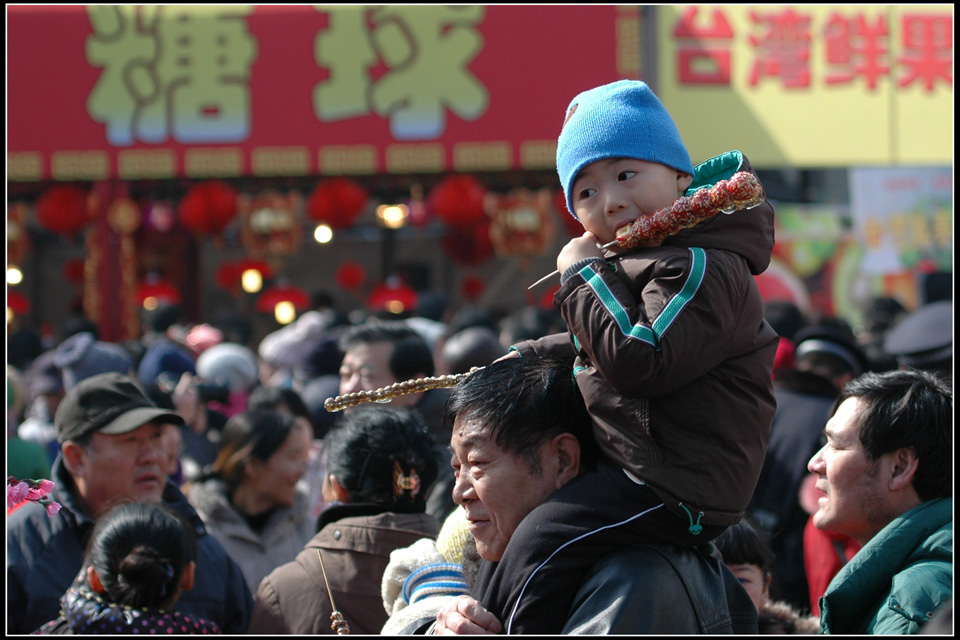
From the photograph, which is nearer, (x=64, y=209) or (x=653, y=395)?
(x=653, y=395)

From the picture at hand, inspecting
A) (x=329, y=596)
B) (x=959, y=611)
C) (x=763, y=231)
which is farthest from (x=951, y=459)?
(x=329, y=596)

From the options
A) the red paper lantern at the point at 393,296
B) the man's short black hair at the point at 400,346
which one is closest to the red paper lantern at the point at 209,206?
the red paper lantern at the point at 393,296

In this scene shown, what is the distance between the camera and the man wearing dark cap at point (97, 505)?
286 centimetres

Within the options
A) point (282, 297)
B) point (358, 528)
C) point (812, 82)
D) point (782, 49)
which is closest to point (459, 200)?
point (282, 297)

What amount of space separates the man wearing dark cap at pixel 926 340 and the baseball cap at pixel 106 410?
3095mm

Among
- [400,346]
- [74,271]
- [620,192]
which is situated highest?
[620,192]

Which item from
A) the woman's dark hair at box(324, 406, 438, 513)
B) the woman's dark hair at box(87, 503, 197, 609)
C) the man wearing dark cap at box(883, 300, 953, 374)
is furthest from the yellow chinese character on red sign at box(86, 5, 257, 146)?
the woman's dark hair at box(87, 503, 197, 609)

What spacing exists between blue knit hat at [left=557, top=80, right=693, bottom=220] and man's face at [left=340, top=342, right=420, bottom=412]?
227 centimetres

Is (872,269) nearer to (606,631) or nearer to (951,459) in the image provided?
(951,459)

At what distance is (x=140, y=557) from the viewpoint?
241 cm

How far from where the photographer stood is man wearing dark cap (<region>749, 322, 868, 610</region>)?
12.8 feet

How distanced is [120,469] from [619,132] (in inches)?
86.7

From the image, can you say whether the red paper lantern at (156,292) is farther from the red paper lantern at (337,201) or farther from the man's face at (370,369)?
the man's face at (370,369)

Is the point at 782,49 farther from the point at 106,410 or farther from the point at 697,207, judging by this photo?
the point at 697,207
